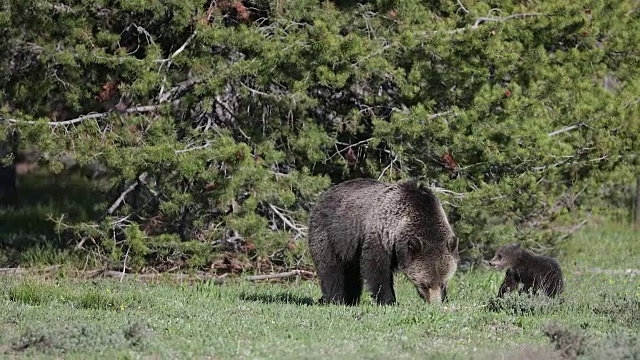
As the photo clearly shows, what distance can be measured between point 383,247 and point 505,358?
144 inches

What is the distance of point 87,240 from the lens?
1652 centimetres

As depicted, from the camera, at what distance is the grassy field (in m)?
9.09

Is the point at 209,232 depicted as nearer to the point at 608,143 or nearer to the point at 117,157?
the point at 117,157

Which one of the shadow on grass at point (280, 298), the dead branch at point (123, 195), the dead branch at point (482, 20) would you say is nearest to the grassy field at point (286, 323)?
the shadow on grass at point (280, 298)

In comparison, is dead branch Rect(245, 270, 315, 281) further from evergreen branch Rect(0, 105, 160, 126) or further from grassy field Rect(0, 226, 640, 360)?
evergreen branch Rect(0, 105, 160, 126)

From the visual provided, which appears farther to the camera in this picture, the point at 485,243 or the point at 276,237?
the point at 485,243

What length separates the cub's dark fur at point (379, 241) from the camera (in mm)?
12188

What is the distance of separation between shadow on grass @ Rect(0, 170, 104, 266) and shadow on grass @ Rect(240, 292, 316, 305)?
359 cm

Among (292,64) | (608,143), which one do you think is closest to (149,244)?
(292,64)

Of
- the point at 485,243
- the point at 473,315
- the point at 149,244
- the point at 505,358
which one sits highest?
the point at 505,358

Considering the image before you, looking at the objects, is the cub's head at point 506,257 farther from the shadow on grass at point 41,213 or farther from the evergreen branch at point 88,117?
the shadow on grass at point 41,213

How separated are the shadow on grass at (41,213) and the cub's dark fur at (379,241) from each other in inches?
185

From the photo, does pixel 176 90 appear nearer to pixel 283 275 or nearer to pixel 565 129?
pixel 283 275

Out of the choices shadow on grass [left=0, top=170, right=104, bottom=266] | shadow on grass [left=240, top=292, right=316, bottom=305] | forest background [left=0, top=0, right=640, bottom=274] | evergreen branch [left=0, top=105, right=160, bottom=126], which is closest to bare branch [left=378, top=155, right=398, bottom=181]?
forest background [left=0, top=0, right=640, bottom=274]
